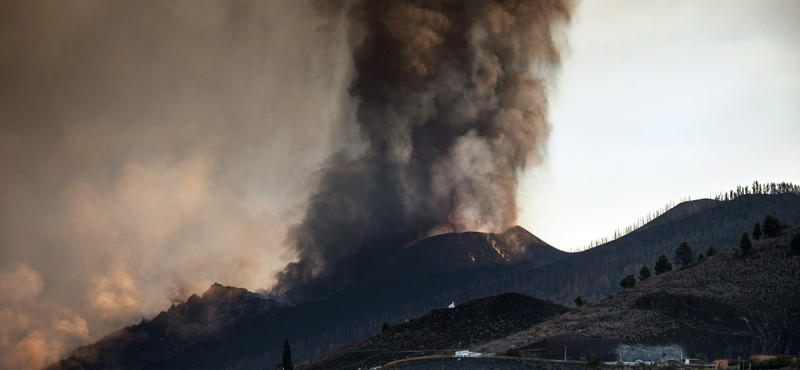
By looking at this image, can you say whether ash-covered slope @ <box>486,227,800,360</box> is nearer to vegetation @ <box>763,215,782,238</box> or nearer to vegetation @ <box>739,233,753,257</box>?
vegetation @ <box>739,233,753,257</box>

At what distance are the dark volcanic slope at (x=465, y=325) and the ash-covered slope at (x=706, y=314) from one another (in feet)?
22.7

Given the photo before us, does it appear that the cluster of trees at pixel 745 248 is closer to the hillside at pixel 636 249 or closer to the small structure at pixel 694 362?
the small structure at pixel 694 362

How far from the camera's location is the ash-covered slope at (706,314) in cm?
9425

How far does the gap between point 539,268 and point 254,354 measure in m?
54.4

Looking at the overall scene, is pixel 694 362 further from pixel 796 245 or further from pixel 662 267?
pixel 662 267

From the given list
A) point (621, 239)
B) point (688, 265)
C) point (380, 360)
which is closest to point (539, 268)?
point (621, 239)

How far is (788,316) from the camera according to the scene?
95.5 metres

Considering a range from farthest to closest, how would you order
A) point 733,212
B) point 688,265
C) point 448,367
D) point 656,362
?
1. point 733,212
2. point 688,265
3. point 448,367
4. point 656,362

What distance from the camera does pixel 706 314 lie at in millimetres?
100000

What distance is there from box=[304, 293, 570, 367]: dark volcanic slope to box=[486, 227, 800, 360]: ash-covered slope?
6.91 m

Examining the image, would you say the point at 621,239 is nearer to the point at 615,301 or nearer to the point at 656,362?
the point at 615,301

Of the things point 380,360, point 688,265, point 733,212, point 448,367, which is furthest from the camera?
point 733,212

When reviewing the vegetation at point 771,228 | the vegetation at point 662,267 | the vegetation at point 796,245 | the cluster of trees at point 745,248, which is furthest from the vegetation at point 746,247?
the vegetation at point 662,267

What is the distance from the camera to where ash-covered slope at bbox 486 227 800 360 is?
309 feet
